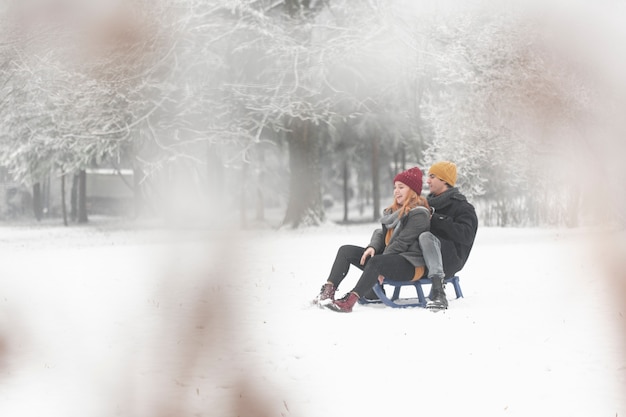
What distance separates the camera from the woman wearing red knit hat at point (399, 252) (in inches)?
278

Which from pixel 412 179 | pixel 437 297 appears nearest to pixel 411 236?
pixel 412 179

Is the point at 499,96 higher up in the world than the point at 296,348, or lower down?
higher up

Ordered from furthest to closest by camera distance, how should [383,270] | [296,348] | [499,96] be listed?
[499,96] < [383,270] < [296,348]

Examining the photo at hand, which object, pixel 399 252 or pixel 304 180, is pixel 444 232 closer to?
pixel 399 252

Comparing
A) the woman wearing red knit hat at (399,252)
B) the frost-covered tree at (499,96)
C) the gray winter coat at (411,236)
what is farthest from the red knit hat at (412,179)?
the frost-covered tree at (499,96)

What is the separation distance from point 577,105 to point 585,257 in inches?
122

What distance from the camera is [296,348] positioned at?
6016 mm

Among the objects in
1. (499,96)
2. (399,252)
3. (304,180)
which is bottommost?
(399,252)

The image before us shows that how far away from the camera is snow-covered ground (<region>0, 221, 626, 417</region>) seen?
4695 mm

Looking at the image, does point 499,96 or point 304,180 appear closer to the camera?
point 499,96

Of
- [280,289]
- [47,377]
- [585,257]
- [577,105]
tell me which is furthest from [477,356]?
[577,105]

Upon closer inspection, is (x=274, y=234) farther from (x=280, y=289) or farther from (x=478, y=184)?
(x=280, y=289)

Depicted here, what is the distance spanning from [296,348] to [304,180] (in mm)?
16042

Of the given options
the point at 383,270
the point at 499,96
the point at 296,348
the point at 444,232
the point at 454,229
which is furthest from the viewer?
the point at 499,96
